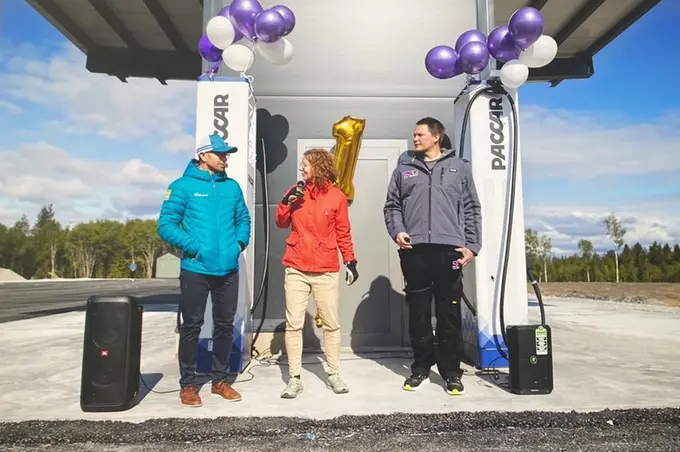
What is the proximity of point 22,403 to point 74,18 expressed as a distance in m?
8.48

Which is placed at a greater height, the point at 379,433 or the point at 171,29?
the point at 171,29

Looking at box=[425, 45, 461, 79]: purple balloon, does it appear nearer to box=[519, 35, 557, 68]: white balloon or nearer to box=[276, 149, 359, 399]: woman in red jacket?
box=[519, 35, 557, 68]: white balloon

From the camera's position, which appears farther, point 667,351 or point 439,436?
point 667,351

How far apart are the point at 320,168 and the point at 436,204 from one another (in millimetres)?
831

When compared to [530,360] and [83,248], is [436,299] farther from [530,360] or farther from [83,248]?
[83,248]

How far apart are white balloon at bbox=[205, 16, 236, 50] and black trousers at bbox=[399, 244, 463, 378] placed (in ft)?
7.65

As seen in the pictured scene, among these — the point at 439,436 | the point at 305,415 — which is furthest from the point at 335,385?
the point at 439,436

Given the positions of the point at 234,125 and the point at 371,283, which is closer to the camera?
the point at 234,125

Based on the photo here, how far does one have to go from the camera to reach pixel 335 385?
123 inches

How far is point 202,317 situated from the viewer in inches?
117

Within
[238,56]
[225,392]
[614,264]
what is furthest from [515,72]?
[614,264]

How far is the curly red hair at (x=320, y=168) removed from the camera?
3.20m

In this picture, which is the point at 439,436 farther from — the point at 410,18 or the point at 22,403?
the point at 410,18

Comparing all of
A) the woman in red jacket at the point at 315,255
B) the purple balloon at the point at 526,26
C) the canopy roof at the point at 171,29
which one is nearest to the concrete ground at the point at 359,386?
the woman in red jacket at the point at 315,255
